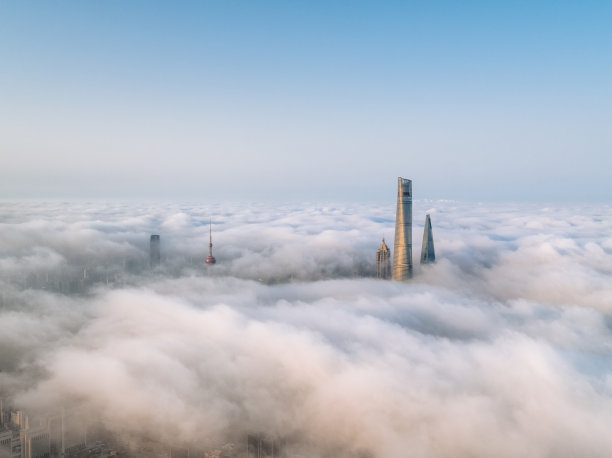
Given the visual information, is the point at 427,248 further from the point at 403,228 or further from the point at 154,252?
the point at 154,252

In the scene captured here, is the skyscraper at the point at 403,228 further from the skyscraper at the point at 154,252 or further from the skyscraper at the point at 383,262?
the skyscraper at the point at 154,252

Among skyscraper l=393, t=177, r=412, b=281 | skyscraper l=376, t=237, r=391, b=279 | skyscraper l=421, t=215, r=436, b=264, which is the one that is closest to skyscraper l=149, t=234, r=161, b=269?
skyscraper l=376, t=237, r=391, b=279

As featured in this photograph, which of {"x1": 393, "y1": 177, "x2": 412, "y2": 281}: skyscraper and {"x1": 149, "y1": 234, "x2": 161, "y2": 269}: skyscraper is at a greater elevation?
{"x1": 393, "y1": 177, "x2": 412, "y2": 281}: skyscraper

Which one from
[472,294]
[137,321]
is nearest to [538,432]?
[137,321]

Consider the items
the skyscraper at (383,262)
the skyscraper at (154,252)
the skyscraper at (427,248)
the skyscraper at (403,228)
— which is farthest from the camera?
the skyscraper at (154,252)

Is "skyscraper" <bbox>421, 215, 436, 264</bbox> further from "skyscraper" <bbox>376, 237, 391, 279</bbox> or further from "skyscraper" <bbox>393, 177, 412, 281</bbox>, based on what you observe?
"skyscraper" <bbox>376, 237, 391, 279</bbox>

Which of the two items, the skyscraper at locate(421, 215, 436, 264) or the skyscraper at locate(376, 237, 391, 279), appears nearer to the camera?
the skyscraper at locate(421, 215, 436, 264)

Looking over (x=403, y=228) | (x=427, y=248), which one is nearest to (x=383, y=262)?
(x=427, y=248)

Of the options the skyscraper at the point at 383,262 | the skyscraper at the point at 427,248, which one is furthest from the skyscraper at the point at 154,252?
the skyscraper at the point at 427,248

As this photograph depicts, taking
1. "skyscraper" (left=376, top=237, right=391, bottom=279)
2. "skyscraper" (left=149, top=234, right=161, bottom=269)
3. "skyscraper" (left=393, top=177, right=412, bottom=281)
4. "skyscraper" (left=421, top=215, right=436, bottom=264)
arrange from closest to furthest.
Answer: "skyscraper" (left=393, top=177, right=412, bottom=281) < "skyscraper" (left=421, top=215, right=436, bottom=264) < "skyscraper" (left=376, top=237, right=391, bottom=279) < "skyscraper" (left=149, top=234, right=161, bottom=269)
